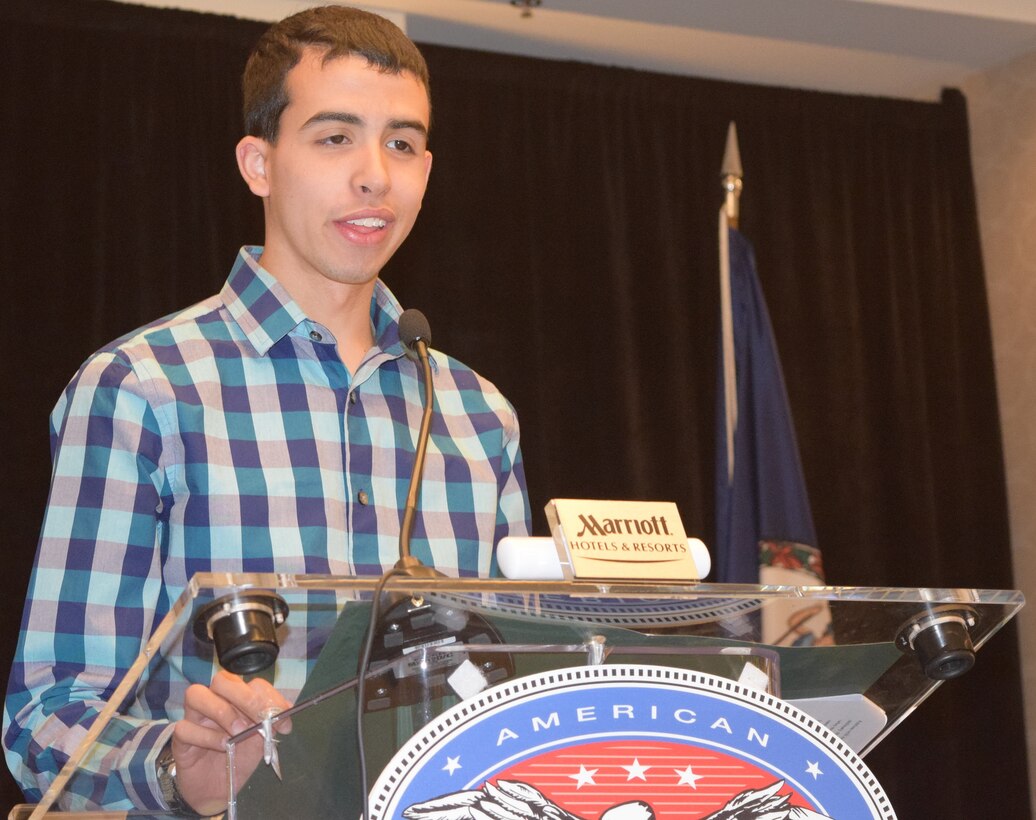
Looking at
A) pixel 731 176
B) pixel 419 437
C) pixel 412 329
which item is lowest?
pixel 419 437

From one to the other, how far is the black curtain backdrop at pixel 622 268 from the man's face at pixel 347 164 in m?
2.56

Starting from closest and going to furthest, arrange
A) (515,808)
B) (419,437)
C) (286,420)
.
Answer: (515,808), (419,437), (286,420)

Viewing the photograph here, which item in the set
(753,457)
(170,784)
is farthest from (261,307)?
(753,457)

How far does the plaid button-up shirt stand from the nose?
175mm

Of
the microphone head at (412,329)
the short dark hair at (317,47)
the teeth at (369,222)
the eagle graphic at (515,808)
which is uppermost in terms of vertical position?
the short dark hair at (317,47)

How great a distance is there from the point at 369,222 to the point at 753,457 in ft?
7.74

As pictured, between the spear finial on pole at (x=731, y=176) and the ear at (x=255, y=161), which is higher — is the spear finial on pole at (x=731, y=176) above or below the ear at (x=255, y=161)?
above

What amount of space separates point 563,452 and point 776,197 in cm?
131

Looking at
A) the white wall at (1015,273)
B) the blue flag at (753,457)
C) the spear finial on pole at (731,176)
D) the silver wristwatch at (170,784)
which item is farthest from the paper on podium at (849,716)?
the white wall at (1015,273)

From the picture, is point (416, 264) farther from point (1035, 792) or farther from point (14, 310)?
point (1035, 792)

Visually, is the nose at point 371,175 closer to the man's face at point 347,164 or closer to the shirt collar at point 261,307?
the man's face at point 347,164

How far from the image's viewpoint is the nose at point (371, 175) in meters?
1.63

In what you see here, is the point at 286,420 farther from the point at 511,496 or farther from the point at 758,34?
the point at 758,34

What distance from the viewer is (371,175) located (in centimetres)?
163
